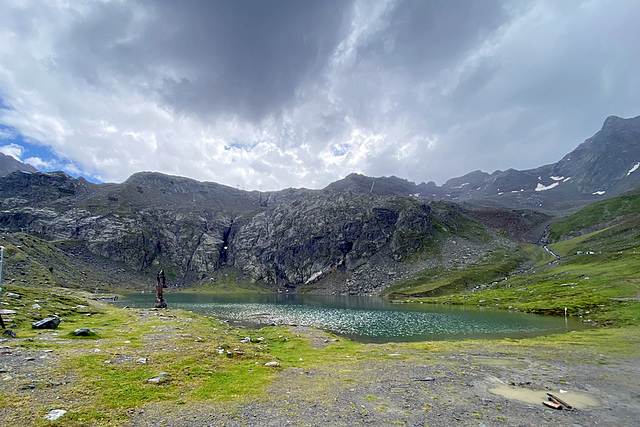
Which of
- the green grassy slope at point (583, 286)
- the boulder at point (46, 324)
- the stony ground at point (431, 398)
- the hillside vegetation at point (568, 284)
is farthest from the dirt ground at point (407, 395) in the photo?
the hillside vegetation at point (568, 284)

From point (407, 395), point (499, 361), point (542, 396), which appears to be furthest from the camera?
point (499, 361)

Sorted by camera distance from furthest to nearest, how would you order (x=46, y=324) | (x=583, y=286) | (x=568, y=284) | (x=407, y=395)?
(x=568, y=284)
(x=583, y=286)
(x=46, y=324)
(x=407, y=395)

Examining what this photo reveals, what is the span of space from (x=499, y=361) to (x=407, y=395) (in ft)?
52.8

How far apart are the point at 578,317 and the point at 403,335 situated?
148 ft

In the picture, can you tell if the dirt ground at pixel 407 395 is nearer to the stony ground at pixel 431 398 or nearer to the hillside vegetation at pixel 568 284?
the stony ground at pixel 431 398

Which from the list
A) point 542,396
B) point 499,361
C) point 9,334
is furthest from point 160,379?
point 499,361

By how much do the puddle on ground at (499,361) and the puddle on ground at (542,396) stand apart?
25.1ft


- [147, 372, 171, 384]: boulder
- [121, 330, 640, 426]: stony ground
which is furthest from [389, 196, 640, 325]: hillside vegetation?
[147, 372, 171, 384]: boulder

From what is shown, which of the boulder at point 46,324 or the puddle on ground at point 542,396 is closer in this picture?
the puddle on ground at point 542,396

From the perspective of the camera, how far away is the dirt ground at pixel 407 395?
12.7 metres

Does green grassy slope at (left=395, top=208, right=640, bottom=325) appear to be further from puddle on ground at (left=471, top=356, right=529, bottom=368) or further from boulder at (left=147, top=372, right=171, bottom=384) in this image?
boulder at (left=147, top=372, right=171, bottom=384)

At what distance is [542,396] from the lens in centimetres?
1733

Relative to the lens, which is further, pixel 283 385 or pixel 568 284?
pixel 568 284

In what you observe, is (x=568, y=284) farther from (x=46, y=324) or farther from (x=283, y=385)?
(x=46, y=324)
